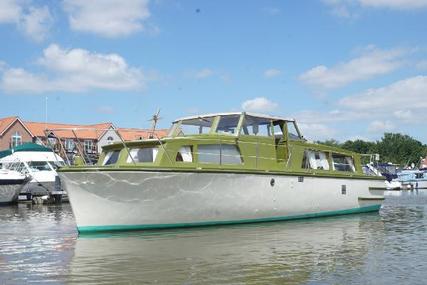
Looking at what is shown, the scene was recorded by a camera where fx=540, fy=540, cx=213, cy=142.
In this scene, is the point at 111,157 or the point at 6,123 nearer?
the point at 111,157

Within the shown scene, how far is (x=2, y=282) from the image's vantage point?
814 cm

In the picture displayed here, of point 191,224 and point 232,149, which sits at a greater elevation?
point 232,149

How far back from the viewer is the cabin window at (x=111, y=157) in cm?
1527

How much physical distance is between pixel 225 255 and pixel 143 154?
17.1ft

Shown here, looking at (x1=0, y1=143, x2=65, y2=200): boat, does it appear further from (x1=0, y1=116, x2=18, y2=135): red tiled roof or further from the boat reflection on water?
(x1=0, y1=116, x2=18, y2=135): red tiled roof

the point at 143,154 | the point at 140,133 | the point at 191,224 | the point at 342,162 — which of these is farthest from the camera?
the point at 140,133

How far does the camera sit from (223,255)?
10.6m

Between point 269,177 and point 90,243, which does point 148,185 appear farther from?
point 269,177

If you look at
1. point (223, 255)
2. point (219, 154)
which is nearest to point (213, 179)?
point (219, 154)

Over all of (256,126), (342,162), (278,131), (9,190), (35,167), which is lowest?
(9,190)

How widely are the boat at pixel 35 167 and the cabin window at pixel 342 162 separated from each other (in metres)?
15.7

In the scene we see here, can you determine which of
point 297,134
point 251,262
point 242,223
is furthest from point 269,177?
point 251,262

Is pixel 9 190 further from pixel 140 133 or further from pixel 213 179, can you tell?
pixel 140 133

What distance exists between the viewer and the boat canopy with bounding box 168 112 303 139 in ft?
55.2
